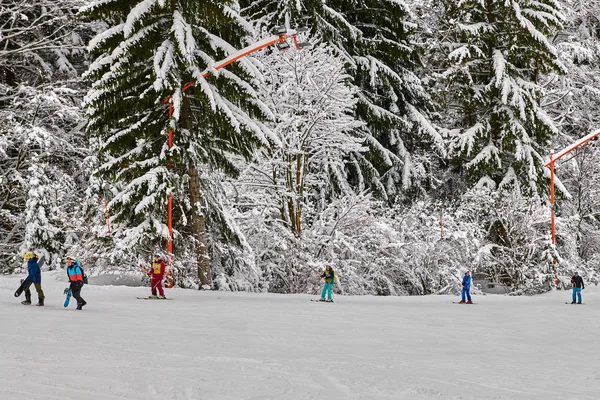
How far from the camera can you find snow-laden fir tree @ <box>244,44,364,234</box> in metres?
27.6

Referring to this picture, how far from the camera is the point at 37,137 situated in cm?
2558

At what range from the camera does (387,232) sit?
1104 inches

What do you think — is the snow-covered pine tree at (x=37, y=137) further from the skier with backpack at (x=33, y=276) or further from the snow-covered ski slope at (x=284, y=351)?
the skier with backpack at (x=33, y=276)

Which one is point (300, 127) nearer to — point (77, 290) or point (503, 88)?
point (503, 88)

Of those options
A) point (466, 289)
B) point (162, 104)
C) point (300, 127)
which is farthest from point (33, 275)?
point (300, 127)

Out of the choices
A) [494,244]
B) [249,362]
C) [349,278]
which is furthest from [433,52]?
[249,362]

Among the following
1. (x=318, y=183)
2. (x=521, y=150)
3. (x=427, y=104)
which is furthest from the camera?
(x=427, y=104)

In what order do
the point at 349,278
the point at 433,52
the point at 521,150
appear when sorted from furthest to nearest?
1. the point at 433,52
2. the point at 521,150
3. the point at 349,278

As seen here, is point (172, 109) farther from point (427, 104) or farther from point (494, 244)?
point (427, 104)

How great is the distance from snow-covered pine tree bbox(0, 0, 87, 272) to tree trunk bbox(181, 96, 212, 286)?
5.62 meters

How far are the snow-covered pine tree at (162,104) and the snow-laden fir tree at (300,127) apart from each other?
4.43m

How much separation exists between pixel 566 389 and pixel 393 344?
4279 mm

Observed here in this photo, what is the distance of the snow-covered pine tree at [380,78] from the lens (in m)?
31.6

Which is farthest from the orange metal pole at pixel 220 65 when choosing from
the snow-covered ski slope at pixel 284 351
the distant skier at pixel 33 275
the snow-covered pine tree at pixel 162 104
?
the distant skier at pixel 33 275
